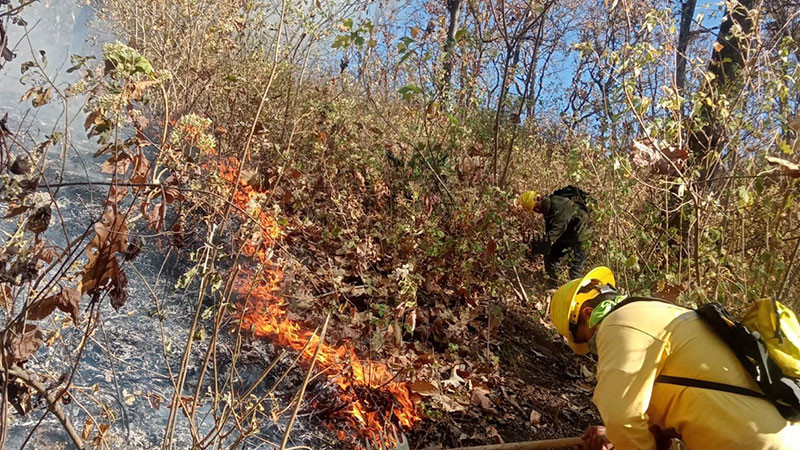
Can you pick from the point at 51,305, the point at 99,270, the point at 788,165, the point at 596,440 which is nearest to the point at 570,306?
the point at 596,440

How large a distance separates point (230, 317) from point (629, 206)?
3712 mm

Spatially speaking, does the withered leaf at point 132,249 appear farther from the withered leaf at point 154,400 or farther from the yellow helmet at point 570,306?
the yellow helmet at point 570,306

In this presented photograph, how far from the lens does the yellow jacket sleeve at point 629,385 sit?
2.13 m

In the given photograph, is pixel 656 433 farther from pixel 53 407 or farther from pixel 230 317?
Result: pixel 230 317

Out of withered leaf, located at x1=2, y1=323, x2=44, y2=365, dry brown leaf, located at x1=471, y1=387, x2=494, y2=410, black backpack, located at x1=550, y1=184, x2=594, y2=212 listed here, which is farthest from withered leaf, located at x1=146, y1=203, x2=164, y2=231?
black backpack, located at x1=550, y1=184, x2=594, y2=212

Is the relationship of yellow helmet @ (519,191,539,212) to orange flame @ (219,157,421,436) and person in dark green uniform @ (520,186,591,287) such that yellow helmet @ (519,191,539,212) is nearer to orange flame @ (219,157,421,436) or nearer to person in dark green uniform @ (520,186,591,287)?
person in dark green uniform @ (520,186,591,287)

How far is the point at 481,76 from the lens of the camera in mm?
5738

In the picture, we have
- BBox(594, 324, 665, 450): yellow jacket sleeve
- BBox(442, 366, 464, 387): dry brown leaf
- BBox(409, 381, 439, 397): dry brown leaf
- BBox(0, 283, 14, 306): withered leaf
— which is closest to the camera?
BBox(0, 283, 14, 306): withered leaf

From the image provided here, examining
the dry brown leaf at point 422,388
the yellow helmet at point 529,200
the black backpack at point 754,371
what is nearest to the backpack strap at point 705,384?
the black backpack at point 754,371

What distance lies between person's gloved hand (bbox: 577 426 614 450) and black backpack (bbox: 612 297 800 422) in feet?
2.18

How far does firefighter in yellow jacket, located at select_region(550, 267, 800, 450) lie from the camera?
75.3 inches

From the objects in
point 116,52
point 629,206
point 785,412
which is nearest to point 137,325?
point 116,52

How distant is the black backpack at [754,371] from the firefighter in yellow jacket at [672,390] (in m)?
0.02

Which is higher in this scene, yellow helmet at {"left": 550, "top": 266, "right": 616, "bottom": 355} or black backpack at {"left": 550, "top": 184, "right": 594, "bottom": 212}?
black backpack at {"left": 550, "top": 184, "right": 594, "bottom": 212}
